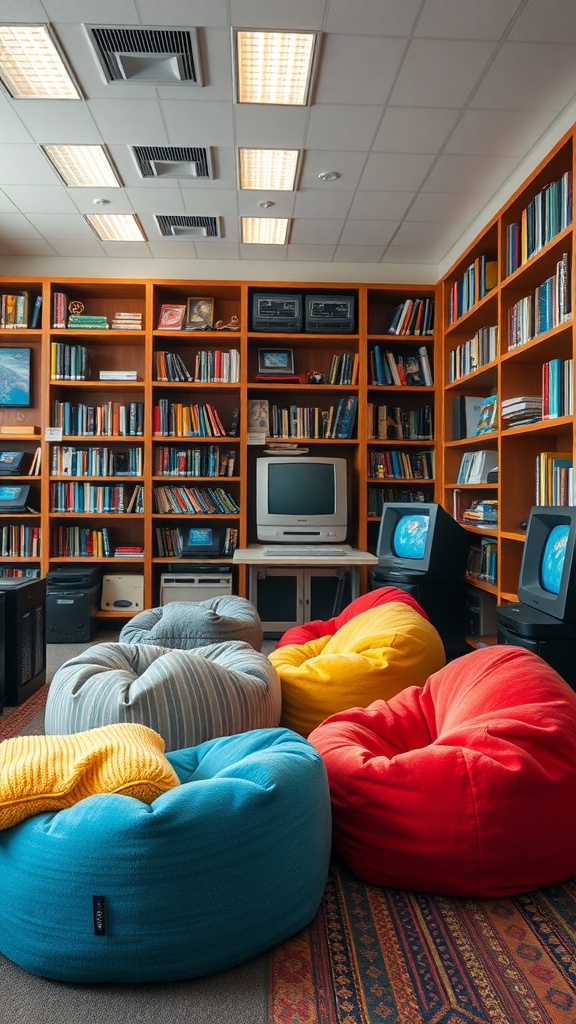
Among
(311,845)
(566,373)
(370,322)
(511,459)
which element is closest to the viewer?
(311,845)

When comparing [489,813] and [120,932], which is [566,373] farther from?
[120,932]

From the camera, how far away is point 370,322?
565cm

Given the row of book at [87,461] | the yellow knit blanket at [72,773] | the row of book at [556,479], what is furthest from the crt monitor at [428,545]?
the yellow knit blanket at [72,773]

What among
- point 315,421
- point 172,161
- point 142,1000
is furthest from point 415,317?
point 142,1000

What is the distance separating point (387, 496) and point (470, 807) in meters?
3.95

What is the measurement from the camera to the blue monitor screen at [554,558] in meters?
2.63

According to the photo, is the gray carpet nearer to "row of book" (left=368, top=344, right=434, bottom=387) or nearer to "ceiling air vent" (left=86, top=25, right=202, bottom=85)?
"ceiling air vent" (left=86, top=25, right=202, bottom=85)

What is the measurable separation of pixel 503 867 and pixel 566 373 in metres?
2.20

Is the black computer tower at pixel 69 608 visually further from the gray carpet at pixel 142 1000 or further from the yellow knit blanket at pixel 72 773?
the gray carpet at pixel 142 1000

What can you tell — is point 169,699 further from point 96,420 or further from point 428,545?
point 96,420

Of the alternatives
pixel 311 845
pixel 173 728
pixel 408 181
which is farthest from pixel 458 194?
pixel 311 845

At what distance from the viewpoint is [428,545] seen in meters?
3.97

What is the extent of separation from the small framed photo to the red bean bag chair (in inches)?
107

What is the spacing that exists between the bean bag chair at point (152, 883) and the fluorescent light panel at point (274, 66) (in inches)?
107
